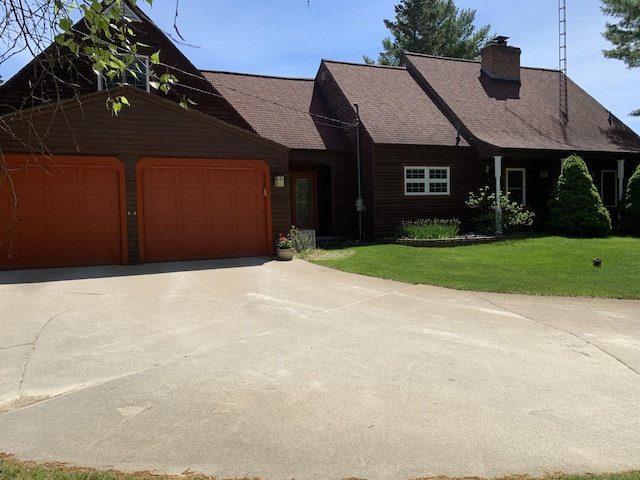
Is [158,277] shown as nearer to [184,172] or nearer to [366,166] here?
[184,172]

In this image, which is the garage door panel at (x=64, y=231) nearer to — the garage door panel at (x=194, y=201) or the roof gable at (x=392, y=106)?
the garage door panel at (x=194, y=201)

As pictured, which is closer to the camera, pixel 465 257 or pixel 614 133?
pixel 465 257

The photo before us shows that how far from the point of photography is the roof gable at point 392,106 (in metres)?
16.7

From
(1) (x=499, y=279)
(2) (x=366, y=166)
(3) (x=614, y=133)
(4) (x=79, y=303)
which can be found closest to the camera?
(4) (x=79, y=303)

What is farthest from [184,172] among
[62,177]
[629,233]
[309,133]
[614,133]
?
[614,133]

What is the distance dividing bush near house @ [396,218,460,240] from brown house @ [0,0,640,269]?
62 cm

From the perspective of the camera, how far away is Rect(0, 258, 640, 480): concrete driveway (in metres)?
2.96

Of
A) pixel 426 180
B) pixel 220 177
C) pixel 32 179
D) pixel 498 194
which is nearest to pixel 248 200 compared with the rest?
pixel 220 177

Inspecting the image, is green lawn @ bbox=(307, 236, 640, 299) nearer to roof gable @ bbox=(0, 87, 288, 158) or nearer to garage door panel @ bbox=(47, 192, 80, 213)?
roof gable @ bbox=(0, 87, 288, 158)

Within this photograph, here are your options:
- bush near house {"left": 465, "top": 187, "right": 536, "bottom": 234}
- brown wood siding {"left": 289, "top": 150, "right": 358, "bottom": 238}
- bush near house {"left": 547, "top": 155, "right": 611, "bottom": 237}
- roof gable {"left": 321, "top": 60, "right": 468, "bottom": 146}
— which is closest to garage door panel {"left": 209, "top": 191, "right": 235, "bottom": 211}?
brown wood siding {"left": 289, "top": 150, "right": 358, "bottom": 238}

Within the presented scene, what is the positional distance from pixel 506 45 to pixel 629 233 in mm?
10029

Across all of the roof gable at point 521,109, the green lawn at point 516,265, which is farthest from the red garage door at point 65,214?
the roof gable at point 521,109

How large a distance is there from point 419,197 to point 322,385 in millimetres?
13395

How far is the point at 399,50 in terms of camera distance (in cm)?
4019
